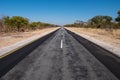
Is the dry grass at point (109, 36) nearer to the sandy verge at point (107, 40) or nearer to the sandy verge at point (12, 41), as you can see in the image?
the sandy verge at point (107, 40)

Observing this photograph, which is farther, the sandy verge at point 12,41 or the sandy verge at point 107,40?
the sandy verge at point 107,40

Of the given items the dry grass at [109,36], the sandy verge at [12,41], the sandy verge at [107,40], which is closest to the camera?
the sandy verge at [12,41]

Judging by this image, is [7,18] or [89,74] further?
[7,18]

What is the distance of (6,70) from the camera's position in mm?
7438

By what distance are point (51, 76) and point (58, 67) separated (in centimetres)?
152

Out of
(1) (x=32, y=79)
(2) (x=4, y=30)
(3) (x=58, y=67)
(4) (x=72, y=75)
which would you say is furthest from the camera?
(2) (x=4, y=30)

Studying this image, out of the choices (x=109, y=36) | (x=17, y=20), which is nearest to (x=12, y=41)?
(x=109, y=36)

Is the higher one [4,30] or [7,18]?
[7,18]

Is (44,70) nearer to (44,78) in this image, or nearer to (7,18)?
(44,78)

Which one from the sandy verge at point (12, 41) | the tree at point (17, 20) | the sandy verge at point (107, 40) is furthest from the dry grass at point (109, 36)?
the tree at point (17, 20)

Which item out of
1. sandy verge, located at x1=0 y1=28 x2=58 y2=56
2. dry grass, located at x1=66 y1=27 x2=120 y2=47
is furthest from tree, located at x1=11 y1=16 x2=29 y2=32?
dry grass, located at x1=66 y1=27 x2=120 y2=47

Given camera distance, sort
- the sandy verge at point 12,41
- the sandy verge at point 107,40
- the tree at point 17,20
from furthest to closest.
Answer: the tree at point 17,20 → the sandy verge at point 107,40 → the sandy verge at point 12,41

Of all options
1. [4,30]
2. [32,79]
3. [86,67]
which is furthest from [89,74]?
[4,30]

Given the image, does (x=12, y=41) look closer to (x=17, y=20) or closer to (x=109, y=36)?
(x=109, y=36)
